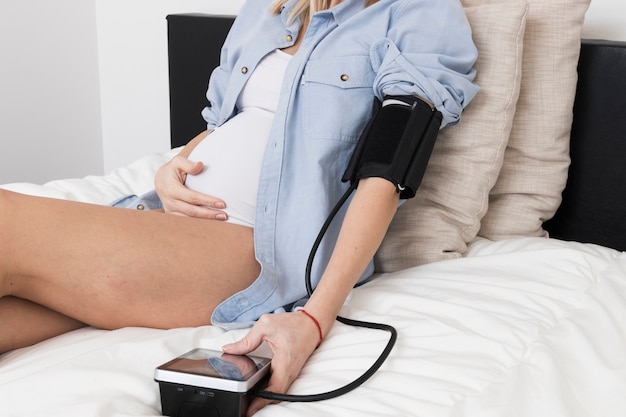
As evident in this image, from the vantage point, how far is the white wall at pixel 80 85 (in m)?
2.59

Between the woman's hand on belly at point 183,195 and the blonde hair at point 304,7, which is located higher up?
the blonde hair at point 304,7

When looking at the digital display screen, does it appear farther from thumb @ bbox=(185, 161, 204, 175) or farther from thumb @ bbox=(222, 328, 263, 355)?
thumb @ bbox=(185, 161, 204, 175)

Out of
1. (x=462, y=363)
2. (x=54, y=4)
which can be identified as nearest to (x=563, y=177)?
(x=462, y=363)

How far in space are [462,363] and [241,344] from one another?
0.90 feet

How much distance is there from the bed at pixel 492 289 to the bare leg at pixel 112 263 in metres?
0.04

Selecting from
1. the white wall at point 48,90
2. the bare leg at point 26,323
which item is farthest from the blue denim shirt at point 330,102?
the white wall at point 48,90

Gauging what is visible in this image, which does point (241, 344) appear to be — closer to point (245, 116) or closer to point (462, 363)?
point (462, 363)

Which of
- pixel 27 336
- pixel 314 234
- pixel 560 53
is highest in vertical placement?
pixel 560 53

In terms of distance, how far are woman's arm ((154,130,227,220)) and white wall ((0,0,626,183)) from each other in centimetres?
136

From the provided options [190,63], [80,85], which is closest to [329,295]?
[190,63]

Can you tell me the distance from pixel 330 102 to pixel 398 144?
0.15 metres

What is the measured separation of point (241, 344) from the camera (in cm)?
Result: 92

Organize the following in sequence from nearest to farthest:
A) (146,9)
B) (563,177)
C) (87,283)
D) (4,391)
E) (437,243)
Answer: (4,391), (87,283), (437,243), (563,177), (146,9)

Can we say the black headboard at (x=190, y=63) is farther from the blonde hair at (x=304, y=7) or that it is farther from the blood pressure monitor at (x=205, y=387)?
the blood pressure monitor at (x=205, y=387)
